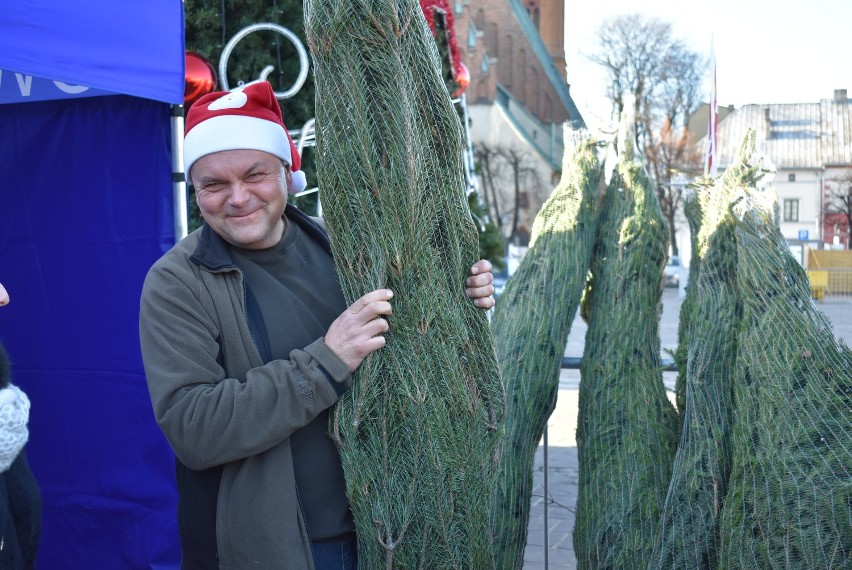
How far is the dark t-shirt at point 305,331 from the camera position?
2.01 metres

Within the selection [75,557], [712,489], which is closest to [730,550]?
[712,489]

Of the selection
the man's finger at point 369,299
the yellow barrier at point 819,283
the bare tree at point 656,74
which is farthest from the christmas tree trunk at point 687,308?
the bare tree at point 656,74

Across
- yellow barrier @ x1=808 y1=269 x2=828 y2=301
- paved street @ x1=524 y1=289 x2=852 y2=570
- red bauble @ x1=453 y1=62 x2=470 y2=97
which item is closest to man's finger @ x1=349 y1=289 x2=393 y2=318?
paved street @ x1=524 y1=289 x2=852 y2=570

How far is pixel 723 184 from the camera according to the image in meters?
3.04

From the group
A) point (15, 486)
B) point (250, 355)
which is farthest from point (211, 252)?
point (15, 486)

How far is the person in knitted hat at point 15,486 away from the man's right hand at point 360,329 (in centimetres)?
112

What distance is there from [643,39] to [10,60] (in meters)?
35.4

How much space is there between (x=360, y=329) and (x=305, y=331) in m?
0.19

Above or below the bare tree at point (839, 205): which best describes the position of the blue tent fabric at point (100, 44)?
below

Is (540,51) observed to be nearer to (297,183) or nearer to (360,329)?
(297,183)

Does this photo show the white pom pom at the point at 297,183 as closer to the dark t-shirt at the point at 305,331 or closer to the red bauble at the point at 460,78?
the dark t-shirt at the point at 305,331

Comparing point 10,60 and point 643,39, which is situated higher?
point 643,39

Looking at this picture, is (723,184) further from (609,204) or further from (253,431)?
(253,431)

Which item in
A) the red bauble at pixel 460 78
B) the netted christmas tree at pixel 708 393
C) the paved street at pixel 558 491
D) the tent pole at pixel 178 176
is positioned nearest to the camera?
the netted christmas tree at pixel 708 393
